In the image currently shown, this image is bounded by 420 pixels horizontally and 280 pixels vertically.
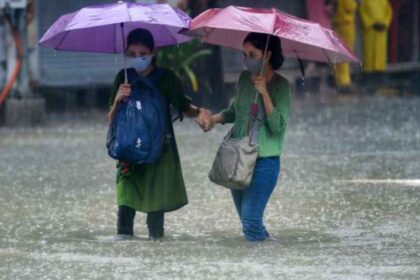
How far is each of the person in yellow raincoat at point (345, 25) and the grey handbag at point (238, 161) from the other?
43.1 ft

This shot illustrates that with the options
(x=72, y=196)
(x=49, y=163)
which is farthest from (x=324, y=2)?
(x=72, y=196)

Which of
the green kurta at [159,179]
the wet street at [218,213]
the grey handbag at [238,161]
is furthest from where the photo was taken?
the green kurta at [159,179]

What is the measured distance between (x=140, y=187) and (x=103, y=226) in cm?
101

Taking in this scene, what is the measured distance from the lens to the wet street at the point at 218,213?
26.6ft

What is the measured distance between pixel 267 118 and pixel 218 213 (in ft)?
6.62

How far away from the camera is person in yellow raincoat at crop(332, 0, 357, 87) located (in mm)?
21953

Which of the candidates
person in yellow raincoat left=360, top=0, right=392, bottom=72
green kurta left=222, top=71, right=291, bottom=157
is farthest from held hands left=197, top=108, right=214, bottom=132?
person in yellow raincoat left=360, top=0, right=392, bottom=72

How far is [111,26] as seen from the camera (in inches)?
374

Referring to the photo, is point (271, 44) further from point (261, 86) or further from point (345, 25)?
point (345, 25)

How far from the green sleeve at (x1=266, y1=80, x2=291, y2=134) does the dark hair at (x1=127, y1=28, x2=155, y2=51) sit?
86cm

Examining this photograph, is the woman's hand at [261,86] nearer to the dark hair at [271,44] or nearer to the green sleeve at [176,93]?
the dark hair at [271,44]

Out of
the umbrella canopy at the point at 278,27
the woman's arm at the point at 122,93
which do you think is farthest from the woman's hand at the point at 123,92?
the umbrella canopy at the point at 278,27

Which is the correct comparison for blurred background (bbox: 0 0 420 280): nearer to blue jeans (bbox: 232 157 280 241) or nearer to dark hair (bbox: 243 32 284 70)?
blue jeans (bbox: 232 157 280 241)

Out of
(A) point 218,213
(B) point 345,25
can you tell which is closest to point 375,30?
(B) point 345,25
